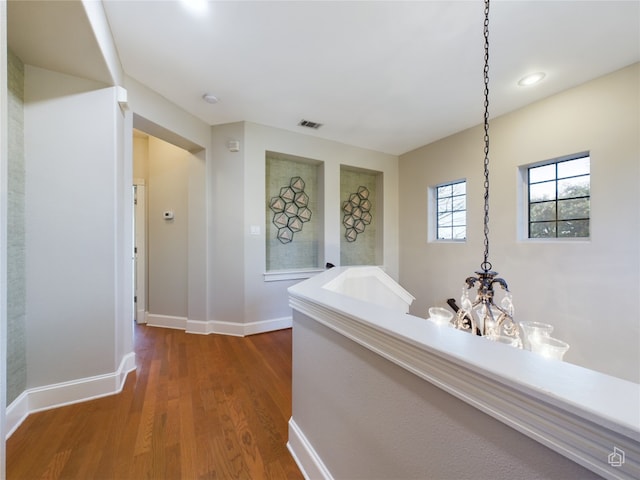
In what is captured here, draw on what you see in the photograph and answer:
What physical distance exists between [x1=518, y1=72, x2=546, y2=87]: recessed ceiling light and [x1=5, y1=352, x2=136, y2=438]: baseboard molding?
4312 millimetres

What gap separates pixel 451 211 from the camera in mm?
3686

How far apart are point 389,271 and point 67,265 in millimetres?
3961

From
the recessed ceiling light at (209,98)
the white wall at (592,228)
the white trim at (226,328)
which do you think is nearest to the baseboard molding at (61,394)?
the white trim at (226,328)

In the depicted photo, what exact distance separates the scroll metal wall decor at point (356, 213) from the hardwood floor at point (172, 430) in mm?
2478

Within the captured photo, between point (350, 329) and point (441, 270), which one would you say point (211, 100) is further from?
point (441, 270)

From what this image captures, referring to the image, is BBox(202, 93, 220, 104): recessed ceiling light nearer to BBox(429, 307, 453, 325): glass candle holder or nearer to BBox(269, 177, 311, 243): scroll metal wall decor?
BBox(269, 177, 311, 243): scroll metal wall decor

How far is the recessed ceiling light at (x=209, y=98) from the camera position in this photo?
2.57 m

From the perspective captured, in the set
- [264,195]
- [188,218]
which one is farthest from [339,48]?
[188,218]

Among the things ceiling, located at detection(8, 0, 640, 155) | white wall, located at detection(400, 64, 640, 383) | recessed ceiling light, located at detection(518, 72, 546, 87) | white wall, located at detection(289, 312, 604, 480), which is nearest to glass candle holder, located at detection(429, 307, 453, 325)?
white wall, located at detection(289, 312, 604, 480)

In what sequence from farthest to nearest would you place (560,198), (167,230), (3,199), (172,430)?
(167,230), (560,198), (172,430), (3,199)

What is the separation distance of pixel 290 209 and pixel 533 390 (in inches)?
137

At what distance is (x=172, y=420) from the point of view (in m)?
1.64

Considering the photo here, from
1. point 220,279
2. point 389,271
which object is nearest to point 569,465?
point 220,279

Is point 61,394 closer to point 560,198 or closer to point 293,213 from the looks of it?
point 293,213
